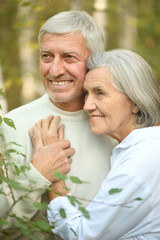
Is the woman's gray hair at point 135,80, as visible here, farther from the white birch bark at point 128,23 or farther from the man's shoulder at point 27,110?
the white birch bark at point 128,23

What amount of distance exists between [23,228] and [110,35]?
8.36 metres

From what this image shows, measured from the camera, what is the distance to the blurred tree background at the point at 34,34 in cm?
669

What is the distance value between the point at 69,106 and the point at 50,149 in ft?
1.41

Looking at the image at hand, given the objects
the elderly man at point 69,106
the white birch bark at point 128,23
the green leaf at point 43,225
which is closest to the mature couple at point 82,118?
the elderly man at point 69,106

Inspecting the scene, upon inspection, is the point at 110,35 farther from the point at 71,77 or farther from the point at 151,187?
the point at 151,187

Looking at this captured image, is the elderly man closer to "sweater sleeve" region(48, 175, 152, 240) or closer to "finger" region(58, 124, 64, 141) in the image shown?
"finger" region(58, 124, 64, 141)

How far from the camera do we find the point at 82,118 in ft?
9.24

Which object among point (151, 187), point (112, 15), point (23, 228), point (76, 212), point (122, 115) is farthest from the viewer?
point (112, 15)

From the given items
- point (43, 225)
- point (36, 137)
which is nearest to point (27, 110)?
point (36, 137)

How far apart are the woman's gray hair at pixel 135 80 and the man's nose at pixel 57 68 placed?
214 mm

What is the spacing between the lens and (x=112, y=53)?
8.56 feet

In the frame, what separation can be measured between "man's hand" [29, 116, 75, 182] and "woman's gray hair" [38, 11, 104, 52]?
655 mm

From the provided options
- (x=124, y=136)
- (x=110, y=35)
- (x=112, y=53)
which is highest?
(x=112, y=53)

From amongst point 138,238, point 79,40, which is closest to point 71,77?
point 79,40
